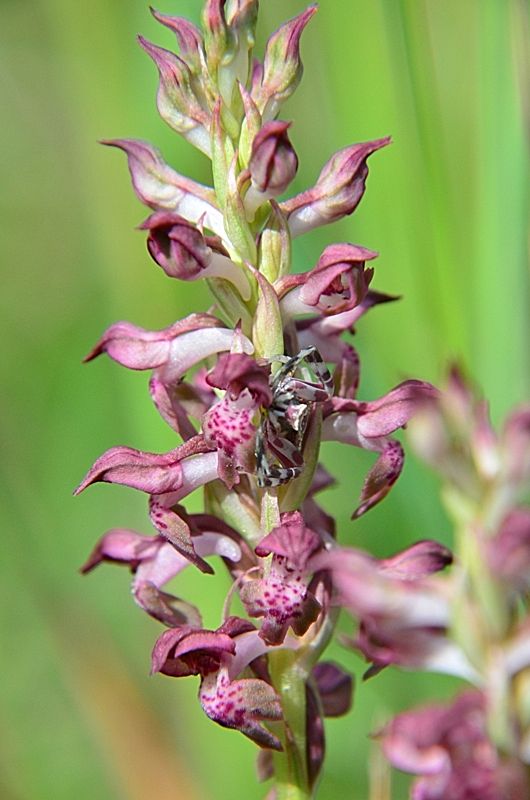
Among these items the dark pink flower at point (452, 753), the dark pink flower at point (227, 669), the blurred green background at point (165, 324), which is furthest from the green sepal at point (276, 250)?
the dark pink flower at point (452, 753)

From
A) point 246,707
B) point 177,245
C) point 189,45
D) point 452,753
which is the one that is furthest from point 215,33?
point 452,753

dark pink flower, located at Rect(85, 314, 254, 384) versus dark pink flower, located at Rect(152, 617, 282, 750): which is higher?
dark pink flower, located at Rect(85, 314, 254, 384)

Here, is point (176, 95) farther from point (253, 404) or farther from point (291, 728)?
point (291, 728)

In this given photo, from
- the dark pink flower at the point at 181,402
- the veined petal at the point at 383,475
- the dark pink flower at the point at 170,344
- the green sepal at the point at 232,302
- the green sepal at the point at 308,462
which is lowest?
the veined petal at the point at 383,475

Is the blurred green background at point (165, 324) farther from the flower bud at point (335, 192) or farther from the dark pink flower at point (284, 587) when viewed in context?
the dark pink flower at point (284, 587)

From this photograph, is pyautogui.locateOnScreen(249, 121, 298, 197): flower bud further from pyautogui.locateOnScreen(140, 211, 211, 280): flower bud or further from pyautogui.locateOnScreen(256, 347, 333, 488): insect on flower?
pyautogui.locateOnScreen(256, 347, 333, 488): insect on flower

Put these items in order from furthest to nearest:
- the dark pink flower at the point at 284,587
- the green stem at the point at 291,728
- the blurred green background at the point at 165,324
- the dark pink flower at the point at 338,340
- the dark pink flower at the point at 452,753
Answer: the blurred green background at the point at 165,324
the dark pink flower at the point at 338,340
the green stem at the point at 291,728
the dark pink flower at the point at 284,587
the dark pink flower at the point at 452,753

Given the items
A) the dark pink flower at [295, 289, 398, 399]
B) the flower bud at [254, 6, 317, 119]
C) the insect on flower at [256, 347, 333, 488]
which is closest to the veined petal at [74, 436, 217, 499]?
the insect on flower at [256, 347, 333, 488]
